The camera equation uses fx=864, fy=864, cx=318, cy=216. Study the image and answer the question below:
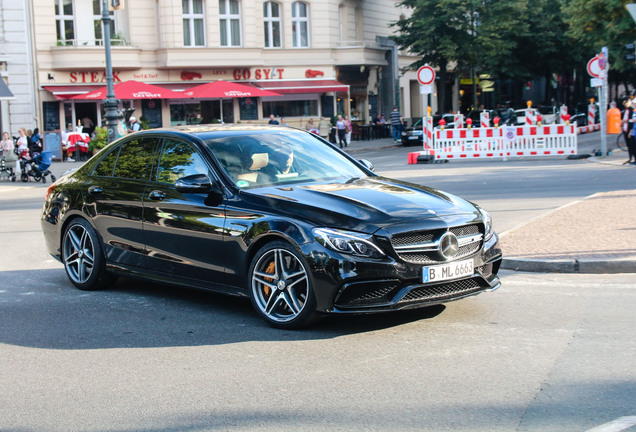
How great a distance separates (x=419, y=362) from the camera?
5473 mm

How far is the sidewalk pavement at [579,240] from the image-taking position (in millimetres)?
8547

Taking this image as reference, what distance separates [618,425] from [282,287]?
283 cm

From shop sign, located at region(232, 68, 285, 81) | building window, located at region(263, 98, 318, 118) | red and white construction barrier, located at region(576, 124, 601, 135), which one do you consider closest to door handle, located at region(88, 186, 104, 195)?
shop sign, located at region(232, 68, 285, 81)

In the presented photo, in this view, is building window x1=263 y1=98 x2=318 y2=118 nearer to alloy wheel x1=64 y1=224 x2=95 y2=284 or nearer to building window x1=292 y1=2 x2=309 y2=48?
building window x1=292 y1=2 x2=309 y2=48

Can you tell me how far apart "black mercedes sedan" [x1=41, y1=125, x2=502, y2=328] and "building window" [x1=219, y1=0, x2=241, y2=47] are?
34623mm

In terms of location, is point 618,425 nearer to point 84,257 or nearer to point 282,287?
point 282,287

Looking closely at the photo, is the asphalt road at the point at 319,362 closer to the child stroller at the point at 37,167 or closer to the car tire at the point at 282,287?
the car tire at the point at 282,287

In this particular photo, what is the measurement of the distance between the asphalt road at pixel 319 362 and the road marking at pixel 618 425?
0.03 metres

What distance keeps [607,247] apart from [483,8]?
3835cm

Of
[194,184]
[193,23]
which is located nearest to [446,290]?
[194,184]

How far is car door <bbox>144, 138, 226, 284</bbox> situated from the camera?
6886 mm

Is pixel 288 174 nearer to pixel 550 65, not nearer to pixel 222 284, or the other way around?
pixel 222 284

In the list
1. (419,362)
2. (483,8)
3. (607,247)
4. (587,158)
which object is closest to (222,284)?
(419,362)

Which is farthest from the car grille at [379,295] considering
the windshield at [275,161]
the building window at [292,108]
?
the building window at [292,108]
